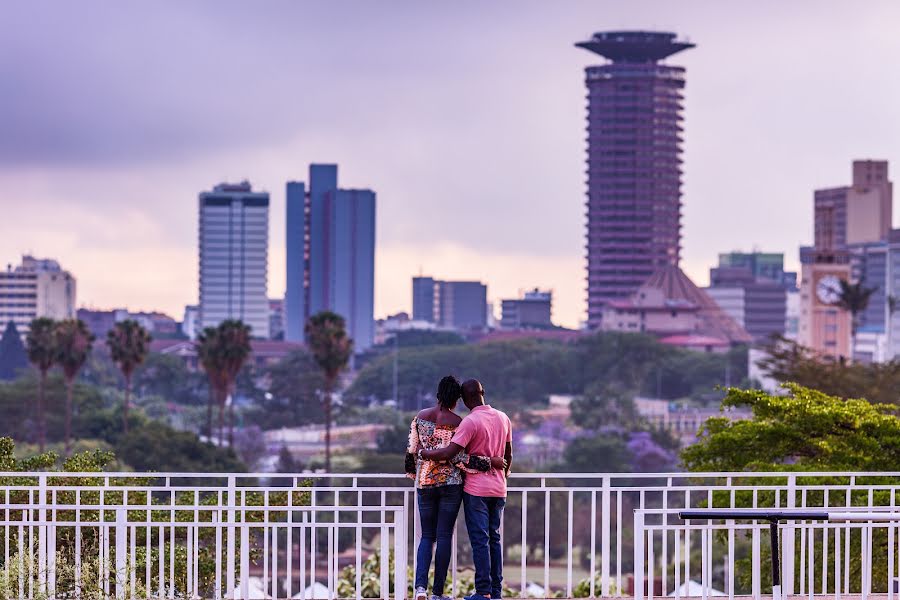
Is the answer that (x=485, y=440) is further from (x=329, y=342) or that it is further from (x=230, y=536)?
(x=329, y=342)

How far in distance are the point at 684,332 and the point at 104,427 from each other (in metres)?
121

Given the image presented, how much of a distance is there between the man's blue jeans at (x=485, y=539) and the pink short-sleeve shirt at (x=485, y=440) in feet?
0.26

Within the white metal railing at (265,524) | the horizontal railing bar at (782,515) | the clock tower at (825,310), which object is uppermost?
the clock tower at (825,310)

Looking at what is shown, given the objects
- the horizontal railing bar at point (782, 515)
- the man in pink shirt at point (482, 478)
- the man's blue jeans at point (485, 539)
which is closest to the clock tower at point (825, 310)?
the man's blue jeans at point (485, 539)

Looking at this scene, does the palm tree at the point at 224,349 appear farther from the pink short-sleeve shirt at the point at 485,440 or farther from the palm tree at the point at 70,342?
the pink short-sleeve shirt at the point at 485,440

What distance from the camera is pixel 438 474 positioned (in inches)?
395

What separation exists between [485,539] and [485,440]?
26.4 inches

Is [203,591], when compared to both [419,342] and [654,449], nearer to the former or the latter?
[654,449]

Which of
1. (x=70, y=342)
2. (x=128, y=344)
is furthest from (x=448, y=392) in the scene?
(x=70, y=342)

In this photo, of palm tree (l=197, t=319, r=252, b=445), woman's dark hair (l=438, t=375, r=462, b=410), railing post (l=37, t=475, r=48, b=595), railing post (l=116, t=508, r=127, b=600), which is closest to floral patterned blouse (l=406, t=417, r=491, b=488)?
woman's dark hair (l=438, t=375, r=462, b=410)

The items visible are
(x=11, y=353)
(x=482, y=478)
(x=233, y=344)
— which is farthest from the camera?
(x=11, y=353)

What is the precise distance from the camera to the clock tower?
132 metres

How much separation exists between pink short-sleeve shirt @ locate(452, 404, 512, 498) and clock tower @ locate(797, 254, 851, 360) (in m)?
124

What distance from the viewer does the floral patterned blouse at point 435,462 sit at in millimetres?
9945
